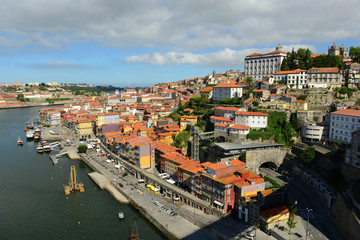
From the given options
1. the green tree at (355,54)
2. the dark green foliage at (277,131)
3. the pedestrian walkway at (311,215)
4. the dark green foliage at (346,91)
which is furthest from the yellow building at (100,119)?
the green tree at (355,54)

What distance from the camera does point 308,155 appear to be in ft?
99.1

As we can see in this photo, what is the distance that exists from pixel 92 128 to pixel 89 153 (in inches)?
545

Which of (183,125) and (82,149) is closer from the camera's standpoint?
(183,125)

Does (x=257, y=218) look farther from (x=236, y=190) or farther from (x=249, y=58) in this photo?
(x=249, y=58)

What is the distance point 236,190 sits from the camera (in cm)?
2497

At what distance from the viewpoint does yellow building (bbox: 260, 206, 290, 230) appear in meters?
22.1

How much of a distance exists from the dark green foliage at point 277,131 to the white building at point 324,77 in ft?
44.0

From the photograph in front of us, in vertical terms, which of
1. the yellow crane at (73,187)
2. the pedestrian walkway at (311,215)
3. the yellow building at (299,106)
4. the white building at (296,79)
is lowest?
the yellow crane at (73,187)

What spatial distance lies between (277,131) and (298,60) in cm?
2360

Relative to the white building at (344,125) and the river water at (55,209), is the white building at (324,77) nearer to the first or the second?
the white building at (344,125)

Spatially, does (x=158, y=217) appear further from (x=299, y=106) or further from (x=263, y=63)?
(x=263, y=63)

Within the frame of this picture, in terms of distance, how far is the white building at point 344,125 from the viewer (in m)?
29.1

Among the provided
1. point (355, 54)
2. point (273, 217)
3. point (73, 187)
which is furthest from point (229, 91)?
point (73, 187)

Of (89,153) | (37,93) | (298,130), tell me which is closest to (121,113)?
(89,153)
